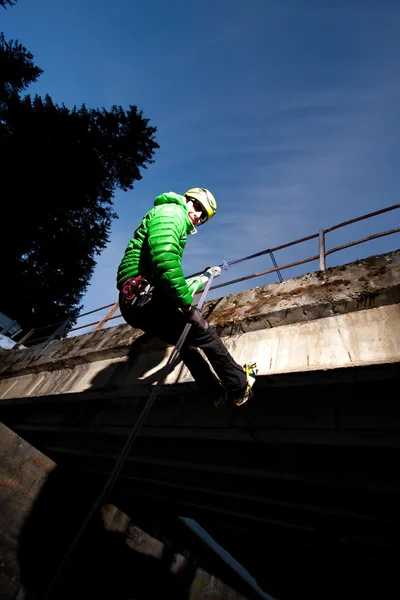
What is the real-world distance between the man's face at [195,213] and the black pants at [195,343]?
1335 millimetres

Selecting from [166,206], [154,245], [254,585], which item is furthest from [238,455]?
[254,585]

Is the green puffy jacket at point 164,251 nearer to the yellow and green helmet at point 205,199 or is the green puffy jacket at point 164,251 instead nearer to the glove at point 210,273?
the glove at point 210,273

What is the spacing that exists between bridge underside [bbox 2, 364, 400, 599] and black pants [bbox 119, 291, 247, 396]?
376 mm

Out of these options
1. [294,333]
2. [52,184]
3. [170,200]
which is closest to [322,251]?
[294,333]

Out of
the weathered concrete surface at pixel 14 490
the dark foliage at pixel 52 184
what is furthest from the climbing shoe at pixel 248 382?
the dark foliage at pixel 52 184

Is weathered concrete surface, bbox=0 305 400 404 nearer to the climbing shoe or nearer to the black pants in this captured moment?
the climbing shoe

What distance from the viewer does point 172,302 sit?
8.03 feet

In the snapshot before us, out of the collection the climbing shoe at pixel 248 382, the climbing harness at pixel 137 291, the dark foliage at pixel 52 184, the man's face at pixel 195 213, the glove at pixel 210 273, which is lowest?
the climbing shoe at pixel 248 382

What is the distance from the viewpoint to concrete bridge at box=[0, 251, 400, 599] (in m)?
2.42

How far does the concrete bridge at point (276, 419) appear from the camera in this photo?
2.42 m

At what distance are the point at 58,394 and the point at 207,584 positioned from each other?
699cm

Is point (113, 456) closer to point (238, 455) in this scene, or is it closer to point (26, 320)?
point (238, 455)

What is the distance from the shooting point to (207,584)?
730 centimetres

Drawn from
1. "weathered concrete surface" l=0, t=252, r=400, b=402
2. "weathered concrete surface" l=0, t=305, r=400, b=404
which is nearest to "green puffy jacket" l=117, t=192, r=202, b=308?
"weathered concrete surface" l=0, t=252, r=400, b=402
